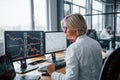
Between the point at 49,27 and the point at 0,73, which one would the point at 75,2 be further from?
the point at 0,73

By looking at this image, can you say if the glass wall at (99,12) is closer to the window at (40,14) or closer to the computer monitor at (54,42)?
the window at (40,14)

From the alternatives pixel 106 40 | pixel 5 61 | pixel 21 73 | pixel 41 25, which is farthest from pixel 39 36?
pixel 106 40

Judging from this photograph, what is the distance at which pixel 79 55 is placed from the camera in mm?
1319

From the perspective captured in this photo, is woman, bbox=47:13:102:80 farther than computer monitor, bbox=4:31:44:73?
No

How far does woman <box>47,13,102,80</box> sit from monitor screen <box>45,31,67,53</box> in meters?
0.74

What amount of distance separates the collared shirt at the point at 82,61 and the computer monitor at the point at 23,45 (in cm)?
53

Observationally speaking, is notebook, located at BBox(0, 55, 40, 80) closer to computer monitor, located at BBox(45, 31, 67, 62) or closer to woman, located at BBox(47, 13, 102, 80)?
woman, located at BBox(47, 13, 102, 80)

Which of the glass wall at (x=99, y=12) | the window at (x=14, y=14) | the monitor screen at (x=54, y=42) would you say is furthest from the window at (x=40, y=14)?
the monitor screen at (x=54, y=42)

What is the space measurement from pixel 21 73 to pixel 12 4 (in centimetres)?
186

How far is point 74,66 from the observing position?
1.29 meters

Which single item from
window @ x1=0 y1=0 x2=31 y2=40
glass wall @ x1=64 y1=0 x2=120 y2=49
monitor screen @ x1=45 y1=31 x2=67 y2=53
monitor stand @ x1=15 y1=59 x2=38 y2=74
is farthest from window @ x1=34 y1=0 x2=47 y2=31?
monitor stand @ x1=15 y1=59 x2=38 y2=74

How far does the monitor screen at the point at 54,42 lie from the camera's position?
2.21 meters

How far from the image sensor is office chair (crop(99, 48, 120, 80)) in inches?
45.4

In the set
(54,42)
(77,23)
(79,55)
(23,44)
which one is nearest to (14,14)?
(54,42)
